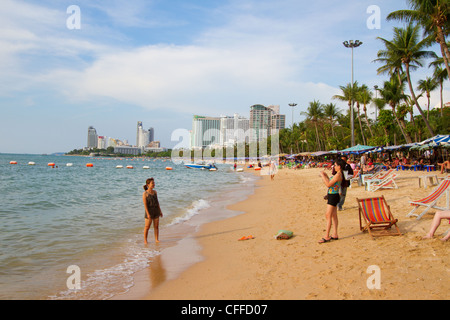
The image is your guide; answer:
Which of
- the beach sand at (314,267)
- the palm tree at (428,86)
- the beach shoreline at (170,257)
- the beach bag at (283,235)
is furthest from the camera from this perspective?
the palm tree at (428,86)

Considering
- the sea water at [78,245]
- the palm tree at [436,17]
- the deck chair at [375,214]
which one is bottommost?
the sea water at [78,245]

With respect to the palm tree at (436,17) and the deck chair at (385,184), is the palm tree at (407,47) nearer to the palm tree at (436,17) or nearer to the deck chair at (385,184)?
the palm tree at (436,17)

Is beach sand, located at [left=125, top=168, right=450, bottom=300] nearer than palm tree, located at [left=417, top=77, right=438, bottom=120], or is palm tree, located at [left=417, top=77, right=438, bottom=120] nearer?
beach sand, located at [left=125, top=168, right=450, bottom=300]

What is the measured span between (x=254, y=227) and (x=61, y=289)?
16.3 feet

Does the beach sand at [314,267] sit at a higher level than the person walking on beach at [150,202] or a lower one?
lower

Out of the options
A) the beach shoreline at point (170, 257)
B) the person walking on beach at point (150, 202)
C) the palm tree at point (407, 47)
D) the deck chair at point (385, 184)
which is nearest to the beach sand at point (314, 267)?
the beach shoreline at point (170, 257)

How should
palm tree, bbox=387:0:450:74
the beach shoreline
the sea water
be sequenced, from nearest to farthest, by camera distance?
the beach shoreline → the sea water → palm tree, bbox=387:0:450:74

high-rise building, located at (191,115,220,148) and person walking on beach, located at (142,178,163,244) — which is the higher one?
high-rise building, located at (191,115,220,148)

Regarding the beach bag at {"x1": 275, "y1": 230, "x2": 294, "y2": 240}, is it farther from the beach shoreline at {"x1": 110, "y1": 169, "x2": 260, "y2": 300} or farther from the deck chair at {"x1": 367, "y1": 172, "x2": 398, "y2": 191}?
the deck chair at {"x1": 367, "y1": 172, "x2": 398, "y2": 191}

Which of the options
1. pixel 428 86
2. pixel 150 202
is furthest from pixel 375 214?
pixel 428 86

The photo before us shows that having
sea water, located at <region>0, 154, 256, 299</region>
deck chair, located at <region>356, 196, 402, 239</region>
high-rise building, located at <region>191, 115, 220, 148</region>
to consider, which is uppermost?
high-rise building, located at <region>191, 115, 220, 148</region>

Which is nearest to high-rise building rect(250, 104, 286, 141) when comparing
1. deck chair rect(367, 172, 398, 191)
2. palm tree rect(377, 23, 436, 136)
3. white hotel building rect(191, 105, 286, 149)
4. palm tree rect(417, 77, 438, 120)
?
white hotel building rect(191, 105, 286, 149)

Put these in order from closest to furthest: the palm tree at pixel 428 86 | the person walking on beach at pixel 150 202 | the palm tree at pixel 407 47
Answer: the person walking on beach at pixel 150 202
the palm tree at pixel 407 47
the palm tree at pixel 428 86
